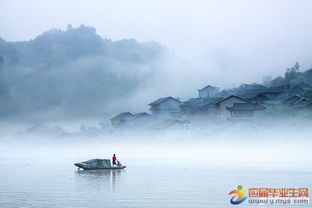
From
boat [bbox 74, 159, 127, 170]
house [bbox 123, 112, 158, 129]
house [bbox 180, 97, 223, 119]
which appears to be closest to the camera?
boat [bbox 74, 159, 127, 170]

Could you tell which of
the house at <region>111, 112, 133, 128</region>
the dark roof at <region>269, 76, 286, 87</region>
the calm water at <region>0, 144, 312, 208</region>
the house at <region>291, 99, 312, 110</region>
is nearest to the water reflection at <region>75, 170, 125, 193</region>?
the calm water at <region>0, 144, 312, 208</region>

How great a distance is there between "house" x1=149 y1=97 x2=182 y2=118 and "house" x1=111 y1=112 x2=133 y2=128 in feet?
21.2

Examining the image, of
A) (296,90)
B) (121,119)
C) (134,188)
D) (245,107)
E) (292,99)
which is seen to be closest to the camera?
(134,188)

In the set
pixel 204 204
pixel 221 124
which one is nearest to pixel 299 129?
pixel 221 124

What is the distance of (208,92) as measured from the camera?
127m

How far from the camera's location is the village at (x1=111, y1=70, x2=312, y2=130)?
10088 centimetres

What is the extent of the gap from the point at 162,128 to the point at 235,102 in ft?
48.0

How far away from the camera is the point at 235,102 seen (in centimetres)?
10456

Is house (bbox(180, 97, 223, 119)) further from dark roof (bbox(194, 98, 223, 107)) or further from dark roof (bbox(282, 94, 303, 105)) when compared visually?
dark roof (bbox(282, 94, 303, 105))

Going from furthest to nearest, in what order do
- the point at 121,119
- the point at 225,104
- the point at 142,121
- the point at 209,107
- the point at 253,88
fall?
1. the point at 121,119
2. the point at 253,88
3. the point at 142,121
4. the point at 209,107
5. the point at 225,104

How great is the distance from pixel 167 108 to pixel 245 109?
2675 cm

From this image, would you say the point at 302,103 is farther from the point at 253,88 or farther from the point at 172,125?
the point at 172,125

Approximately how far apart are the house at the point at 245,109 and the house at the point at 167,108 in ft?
80.6

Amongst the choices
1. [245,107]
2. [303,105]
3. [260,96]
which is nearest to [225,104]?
[245,107]
